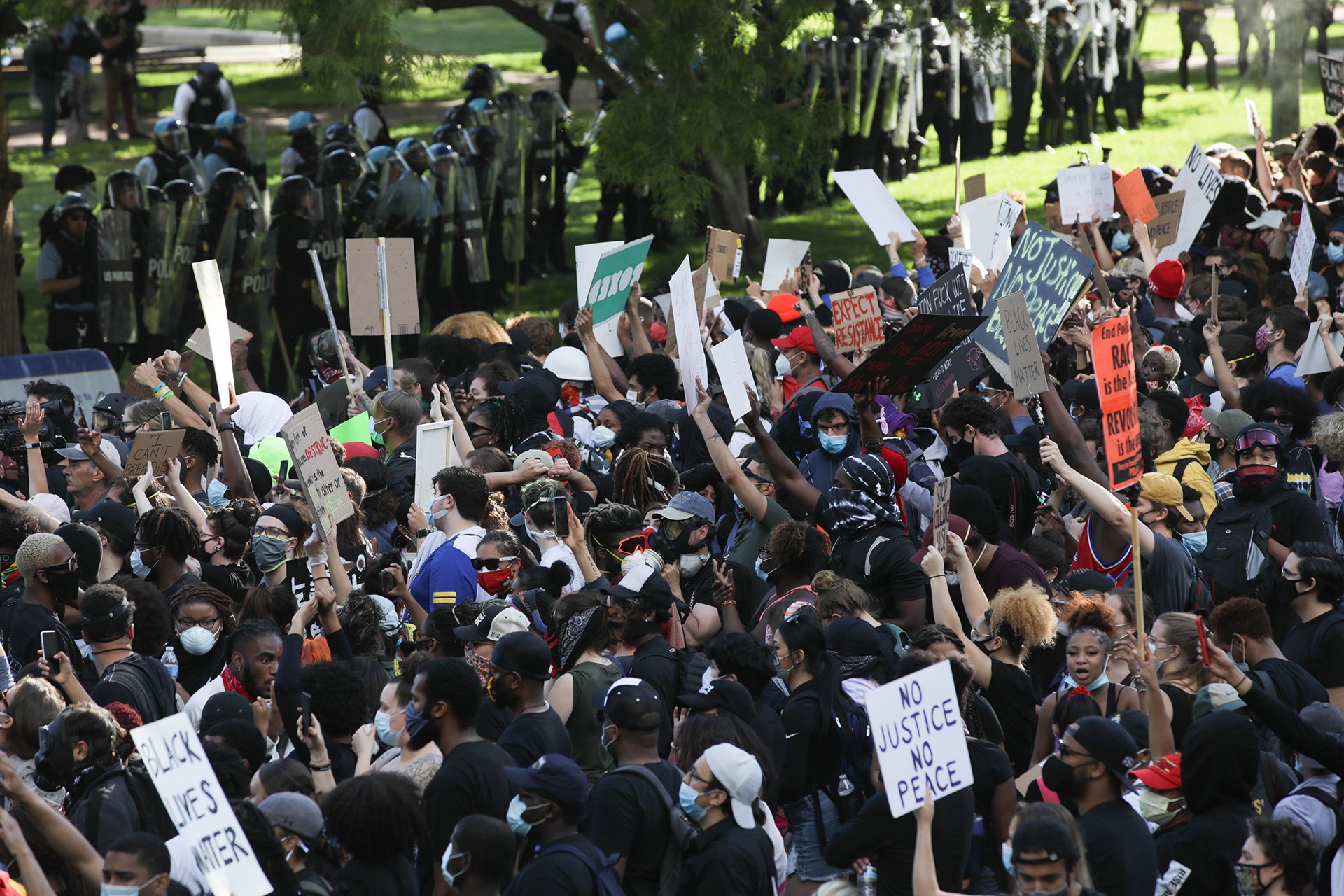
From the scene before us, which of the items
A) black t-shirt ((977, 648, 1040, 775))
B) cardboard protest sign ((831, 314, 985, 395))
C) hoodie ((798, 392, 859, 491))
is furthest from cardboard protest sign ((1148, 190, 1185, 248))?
black t-shirt ((977, 648, 1040, 775))

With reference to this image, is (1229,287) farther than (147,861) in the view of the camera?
Yes

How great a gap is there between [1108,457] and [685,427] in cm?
280

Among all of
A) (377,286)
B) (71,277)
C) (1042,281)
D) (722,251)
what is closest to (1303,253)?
(1042,281)

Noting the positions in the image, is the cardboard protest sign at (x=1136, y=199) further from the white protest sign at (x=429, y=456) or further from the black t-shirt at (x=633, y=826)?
the black t-shirt at (x=633, y=826)

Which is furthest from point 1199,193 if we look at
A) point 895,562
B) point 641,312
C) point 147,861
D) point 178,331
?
point 147,861

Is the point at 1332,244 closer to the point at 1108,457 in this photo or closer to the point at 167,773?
the point at 1108,457

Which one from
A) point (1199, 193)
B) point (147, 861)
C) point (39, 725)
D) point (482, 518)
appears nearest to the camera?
point (147, 861)

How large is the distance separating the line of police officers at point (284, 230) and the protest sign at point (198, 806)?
27.7 feet

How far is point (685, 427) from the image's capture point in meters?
9.23

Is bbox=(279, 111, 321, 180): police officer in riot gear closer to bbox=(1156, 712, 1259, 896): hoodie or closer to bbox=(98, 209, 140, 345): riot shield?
bbox=(98, 209, 140, 345): riot shield

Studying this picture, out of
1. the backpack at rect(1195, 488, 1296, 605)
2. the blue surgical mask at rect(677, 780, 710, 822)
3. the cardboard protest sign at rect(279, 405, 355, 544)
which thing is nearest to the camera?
the blue surgical mask at rect(677, 780, 710, 822)

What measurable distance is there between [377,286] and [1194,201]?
6462 millimetres

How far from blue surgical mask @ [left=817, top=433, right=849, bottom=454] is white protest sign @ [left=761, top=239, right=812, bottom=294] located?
15.7 ft

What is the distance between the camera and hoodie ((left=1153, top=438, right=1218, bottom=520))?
788 centimetres
